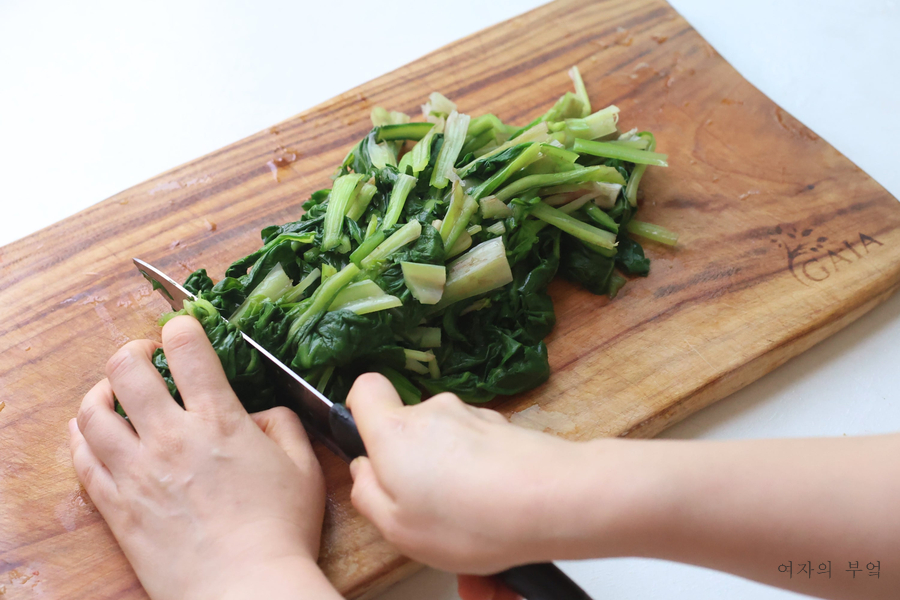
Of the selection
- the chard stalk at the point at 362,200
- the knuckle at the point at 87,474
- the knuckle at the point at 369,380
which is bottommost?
the knuckle at the point at 87,474

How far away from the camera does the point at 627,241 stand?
2752 millimetres

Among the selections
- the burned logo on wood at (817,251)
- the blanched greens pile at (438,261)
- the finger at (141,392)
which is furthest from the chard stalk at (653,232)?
the finger at (141,392)

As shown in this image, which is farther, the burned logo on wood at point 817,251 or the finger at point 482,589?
the burned logo on wood at point 817,251

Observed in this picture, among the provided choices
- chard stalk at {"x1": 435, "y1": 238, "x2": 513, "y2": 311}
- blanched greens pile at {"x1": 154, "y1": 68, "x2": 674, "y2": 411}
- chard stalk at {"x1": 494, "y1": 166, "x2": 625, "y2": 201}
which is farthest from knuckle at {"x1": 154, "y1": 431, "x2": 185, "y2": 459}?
chard stalk at {"x1": 494, "y1": 166, "x2": 625, "y2": 201}

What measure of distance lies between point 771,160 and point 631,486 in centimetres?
223

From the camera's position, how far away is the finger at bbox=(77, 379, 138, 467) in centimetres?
194

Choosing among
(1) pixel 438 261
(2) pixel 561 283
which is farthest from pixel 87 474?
(2) pixel 561 283

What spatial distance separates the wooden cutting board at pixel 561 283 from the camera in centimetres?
214

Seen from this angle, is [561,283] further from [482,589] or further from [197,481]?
[197,481]

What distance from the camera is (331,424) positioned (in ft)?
6.15

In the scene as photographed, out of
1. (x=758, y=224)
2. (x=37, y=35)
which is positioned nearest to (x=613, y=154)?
(x=758, y=224)

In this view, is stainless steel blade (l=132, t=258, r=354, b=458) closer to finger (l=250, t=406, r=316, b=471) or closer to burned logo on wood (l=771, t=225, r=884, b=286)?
finger (l=250, t=406, r=316, b=471)

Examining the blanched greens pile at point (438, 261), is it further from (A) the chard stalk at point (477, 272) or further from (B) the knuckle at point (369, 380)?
(B) the knuckle at point (369, 380)

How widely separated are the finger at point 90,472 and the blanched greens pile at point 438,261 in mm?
326
